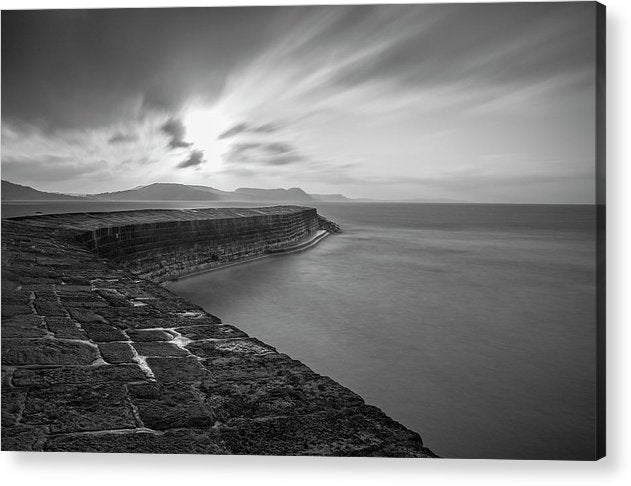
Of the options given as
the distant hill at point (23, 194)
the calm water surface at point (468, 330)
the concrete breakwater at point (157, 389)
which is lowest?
the calm water surface at point (468, 330)

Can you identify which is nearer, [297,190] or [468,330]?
[297,190]

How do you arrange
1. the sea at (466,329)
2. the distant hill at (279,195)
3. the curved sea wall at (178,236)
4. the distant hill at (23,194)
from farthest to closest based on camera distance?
1. the curved sea wall at (178,236)
2. the distant hill at (279,195)
3. the distant hill at (23,194)
4. the sea at (466,329)

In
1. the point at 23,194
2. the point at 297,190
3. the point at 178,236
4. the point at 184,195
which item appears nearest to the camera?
the point at 23,194

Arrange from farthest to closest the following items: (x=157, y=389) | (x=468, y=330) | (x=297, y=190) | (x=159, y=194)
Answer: (x=468, y=330) < (x=297, y=190) < (x=159, y=194) < (x=157, y=389)

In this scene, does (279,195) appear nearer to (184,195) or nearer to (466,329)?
(184,195)

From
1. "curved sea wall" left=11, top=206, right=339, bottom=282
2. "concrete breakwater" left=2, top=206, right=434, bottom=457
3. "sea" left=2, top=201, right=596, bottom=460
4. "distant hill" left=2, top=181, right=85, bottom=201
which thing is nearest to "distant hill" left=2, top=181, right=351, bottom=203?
"distant hill" left=2, top=181, right=85, bottom=201

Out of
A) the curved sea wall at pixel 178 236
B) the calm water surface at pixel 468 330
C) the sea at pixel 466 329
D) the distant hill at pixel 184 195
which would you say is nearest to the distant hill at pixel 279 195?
the distant hill at pixel 184 195

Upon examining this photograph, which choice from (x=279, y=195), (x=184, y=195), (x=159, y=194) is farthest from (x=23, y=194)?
(x=279, y=195)

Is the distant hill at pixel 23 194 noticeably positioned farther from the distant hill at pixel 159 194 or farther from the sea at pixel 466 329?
the distant hill at pixel 159 194
